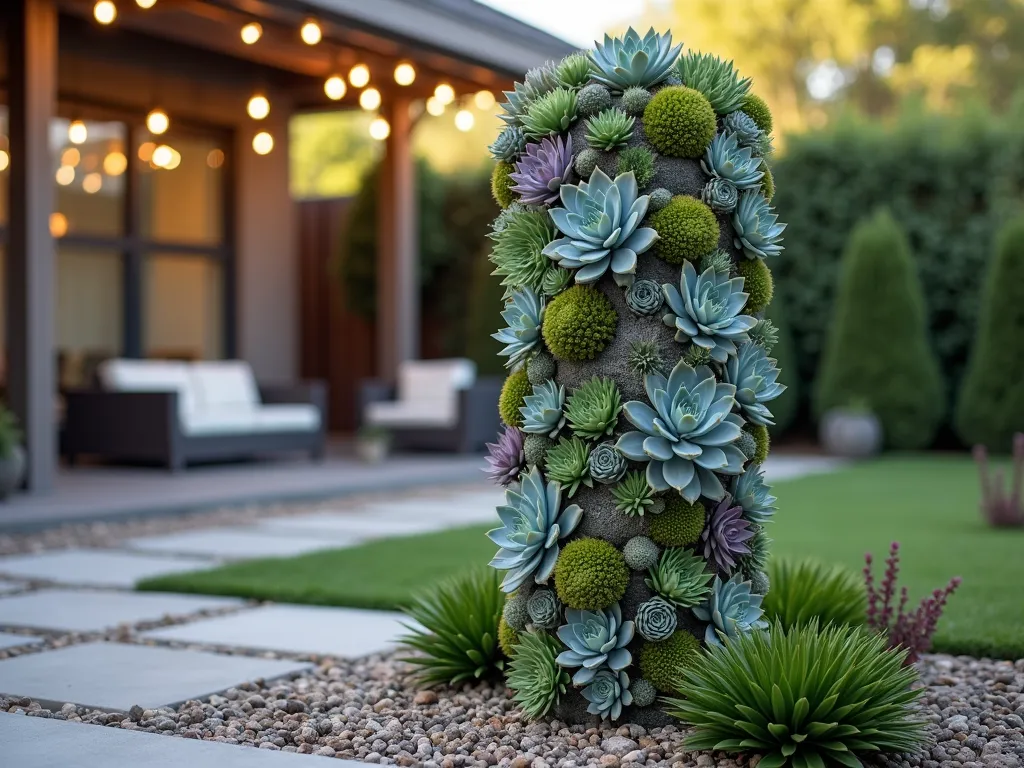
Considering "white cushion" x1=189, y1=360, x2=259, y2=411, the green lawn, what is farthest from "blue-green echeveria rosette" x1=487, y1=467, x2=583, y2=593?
"white cushion" x1=189, y1=360, x2=259, y2=411

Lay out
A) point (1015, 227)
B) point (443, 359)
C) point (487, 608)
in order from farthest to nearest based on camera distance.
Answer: point (443, 359) < point (1015, 227) < point (487, 608)

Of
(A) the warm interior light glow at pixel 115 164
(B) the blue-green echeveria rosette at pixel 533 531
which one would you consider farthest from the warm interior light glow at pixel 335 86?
(B) the blue-green echeveria rosette at pixel 533 531

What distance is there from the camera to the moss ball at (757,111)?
9.36 feet

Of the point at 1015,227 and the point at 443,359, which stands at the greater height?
the point at 1015,227

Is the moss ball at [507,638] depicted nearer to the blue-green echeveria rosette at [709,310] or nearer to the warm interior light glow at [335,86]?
the blue-green echeveria rosette at [709,310]

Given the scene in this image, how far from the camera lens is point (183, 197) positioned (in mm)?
11992

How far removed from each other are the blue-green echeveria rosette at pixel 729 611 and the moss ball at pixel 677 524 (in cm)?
12

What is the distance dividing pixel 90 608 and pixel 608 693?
229 centimetres

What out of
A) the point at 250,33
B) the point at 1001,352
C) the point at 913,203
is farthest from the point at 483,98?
the point at 1001,352

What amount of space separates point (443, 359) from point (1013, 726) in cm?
1221

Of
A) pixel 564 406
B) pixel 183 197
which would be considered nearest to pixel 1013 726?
pixel 564 406

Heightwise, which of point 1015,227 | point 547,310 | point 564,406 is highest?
point 1015,227

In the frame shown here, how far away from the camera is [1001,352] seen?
11531 millimetres

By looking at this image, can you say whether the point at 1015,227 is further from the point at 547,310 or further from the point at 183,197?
the point at 547,310
